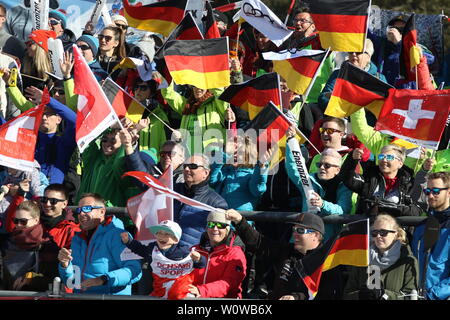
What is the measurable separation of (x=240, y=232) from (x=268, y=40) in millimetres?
4139

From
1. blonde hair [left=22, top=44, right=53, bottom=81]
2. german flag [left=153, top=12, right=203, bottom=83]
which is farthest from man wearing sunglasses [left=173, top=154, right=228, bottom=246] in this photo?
blonde hair [left=22, top=44, right=53, bottom=81]

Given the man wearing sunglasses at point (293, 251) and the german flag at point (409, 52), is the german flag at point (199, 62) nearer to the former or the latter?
the german flag at point (409, 52)

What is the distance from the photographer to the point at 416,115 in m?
12.2

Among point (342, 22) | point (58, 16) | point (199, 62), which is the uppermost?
point (342, 22)

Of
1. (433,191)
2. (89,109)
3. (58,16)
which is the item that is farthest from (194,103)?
(58,16)

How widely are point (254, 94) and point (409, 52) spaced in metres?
1.75

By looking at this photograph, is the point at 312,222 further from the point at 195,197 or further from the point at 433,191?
the point at 195,197

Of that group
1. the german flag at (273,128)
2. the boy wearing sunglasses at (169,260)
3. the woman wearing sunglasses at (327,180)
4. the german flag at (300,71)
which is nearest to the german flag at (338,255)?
the boy wearing sunglasses at (169,260)

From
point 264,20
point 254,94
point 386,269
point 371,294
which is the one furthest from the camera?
point 264,20

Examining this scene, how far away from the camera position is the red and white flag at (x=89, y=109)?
40.7ft

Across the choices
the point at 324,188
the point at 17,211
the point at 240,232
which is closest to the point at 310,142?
the point at 324,188

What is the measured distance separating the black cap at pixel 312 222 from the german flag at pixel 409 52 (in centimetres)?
312

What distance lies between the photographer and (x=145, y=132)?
13672 mm

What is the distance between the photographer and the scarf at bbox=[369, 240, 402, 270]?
10.6m
